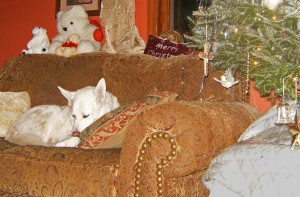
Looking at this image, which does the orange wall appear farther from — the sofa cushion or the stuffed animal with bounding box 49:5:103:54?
the sofa cushion

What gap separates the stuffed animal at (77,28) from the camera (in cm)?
427

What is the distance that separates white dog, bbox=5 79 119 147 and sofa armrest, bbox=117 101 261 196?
3.99 feet

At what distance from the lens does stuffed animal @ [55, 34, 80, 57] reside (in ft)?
13.1

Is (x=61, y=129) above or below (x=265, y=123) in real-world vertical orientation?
below

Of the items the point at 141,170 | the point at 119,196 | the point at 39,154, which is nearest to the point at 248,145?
the point at 141,170

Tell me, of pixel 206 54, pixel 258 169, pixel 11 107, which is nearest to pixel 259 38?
pixel 206 54

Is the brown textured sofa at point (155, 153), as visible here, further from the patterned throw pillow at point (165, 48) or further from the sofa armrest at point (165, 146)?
the patterned throw pillow at point (165, 48)

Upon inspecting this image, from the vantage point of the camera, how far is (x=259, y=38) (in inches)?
89.7

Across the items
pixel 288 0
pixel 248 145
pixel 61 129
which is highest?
pixel 288 0

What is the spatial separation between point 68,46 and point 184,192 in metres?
2.58

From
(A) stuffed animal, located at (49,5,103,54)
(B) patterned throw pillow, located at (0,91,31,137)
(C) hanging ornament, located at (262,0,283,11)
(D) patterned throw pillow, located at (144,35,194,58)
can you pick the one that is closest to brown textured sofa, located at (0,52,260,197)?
(D) patterned throw pillow, located at (144,35,194,58)

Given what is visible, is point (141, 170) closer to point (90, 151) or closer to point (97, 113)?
point (90, 151)

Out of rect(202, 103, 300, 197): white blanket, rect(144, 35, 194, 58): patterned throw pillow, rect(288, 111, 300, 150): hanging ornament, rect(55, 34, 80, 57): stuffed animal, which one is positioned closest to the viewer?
rect(202, 103, 300, 197): white blanket

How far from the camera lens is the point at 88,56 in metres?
3.56
